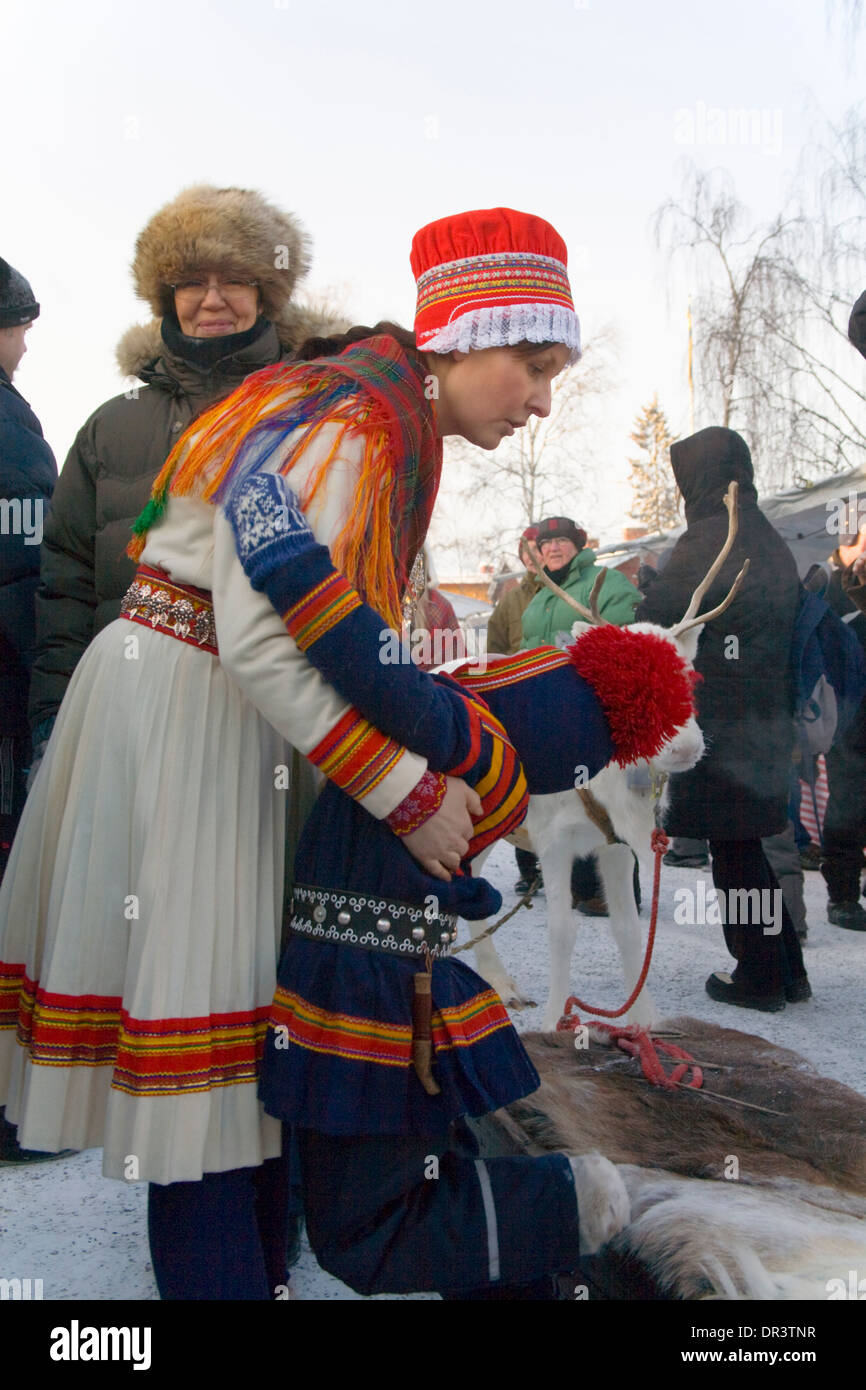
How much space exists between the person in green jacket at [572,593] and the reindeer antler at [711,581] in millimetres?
311

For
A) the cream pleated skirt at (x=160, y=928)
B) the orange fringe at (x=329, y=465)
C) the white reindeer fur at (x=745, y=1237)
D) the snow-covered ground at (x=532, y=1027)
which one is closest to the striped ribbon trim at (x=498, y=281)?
the orange fringe at (x=329, y=465)

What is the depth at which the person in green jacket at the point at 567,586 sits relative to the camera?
10.4 feet

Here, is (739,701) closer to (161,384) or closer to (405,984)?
(161,384)

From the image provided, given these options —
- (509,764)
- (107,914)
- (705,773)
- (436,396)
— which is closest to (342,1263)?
(107,914)

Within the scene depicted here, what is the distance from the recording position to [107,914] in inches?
48.3

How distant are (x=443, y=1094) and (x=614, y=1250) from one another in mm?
533

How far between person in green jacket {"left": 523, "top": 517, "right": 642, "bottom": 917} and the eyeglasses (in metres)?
1.51

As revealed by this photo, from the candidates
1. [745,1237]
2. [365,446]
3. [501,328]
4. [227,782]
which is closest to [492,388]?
[501,328]

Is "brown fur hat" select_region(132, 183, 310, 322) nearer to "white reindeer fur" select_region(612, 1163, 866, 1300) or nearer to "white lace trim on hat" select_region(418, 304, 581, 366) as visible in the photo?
"white lace trim on hat" select_region(418, 304, 581, 366)

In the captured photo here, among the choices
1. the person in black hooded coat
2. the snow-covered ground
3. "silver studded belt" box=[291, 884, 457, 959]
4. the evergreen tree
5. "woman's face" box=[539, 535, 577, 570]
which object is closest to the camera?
"silver studded belt" box=[291, 884, 457, 959]

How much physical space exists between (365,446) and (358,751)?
0.34 m

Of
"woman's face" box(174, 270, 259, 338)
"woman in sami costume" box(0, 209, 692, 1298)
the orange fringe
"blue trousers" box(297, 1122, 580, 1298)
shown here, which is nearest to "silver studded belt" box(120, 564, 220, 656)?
"woman in sami costume" box(0, 209, 692, 1298)

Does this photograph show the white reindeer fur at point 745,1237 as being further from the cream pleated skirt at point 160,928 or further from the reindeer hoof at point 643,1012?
the reindeer hoof at point 643,1012

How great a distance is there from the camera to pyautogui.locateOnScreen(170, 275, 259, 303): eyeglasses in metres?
2.04
